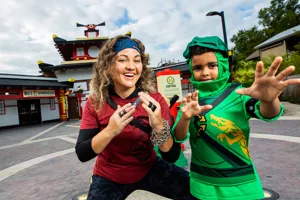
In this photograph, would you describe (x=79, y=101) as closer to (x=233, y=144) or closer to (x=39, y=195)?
(x=39, y=195)

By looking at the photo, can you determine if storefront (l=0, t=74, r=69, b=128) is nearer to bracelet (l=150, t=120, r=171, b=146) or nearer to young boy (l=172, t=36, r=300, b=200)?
bracelet (l=150, t=120, r=171, b=146)

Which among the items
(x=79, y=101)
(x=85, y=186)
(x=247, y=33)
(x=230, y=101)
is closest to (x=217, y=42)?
(x=230, y=101)

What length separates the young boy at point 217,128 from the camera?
4.53 feet

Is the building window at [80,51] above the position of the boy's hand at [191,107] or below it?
above

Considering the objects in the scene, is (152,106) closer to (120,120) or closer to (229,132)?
(120,120)

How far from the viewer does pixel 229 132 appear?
4.71 ft

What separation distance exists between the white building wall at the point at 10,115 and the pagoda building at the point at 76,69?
3618 millimetres

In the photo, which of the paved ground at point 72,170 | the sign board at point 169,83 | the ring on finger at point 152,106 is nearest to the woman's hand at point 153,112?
the ring on finger at point 152,106

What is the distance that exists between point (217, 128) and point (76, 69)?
67.2ft

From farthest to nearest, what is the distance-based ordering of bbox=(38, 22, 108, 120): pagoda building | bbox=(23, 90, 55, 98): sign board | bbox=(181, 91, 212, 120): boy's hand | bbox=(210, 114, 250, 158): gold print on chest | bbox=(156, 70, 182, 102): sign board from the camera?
bbox=(38, 22, 108, 120): pagoda building, bbox=(23, 90, 55, 98): sign board, bbox=(156, 70, 182, 102): sign board, bbox=(210, 114, 250, 158): gold print on chest, bbox=(181, 91, 212, 120): boy's hand

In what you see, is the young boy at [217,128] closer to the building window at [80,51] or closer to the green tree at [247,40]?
the building window at [80,51]

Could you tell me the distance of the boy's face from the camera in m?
1.50

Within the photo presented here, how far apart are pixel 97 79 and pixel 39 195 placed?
291 centimetres

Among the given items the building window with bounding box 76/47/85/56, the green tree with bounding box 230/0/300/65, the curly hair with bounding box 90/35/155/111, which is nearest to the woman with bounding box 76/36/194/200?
the curly hair with bounding box 90/35/155/111
